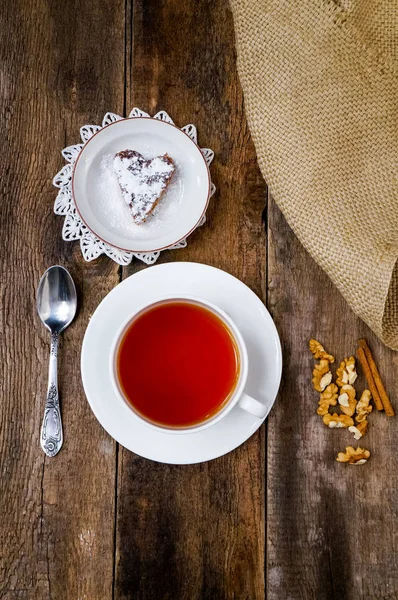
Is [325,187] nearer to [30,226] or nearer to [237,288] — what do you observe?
[237,288]

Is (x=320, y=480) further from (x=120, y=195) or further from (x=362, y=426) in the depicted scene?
(x=120, y=195)

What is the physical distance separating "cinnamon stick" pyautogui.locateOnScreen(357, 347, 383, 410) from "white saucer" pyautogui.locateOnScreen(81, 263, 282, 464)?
0.20 meters

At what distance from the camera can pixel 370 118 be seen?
3.91ft

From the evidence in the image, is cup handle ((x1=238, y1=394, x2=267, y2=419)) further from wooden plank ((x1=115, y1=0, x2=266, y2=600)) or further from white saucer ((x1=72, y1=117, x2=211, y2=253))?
white saucer ((x1=72, y1=117, x2=211, y2=253))

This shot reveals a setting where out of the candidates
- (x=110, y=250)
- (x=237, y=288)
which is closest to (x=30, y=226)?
(x=110, y=250)

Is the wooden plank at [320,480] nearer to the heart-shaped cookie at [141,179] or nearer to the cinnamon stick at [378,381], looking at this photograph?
the cinnamon stick at [378,381]

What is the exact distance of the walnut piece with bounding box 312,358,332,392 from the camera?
1250 millimetres

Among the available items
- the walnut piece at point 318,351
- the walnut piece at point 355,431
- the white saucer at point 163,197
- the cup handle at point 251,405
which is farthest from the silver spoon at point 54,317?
the walnut piece at point 355,431

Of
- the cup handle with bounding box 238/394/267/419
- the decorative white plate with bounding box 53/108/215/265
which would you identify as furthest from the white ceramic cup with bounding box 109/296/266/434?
the decorative white plate with bounding box 53/108/215/265

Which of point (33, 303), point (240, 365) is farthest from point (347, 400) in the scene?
point (33, 303)

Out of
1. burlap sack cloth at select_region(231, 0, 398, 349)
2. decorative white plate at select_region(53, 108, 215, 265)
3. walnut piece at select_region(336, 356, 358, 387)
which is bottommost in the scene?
walnut piece at select_region(336, 356, 358, 387)

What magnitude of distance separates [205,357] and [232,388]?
8cm

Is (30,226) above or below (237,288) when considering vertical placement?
below

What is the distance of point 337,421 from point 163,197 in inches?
23.7
